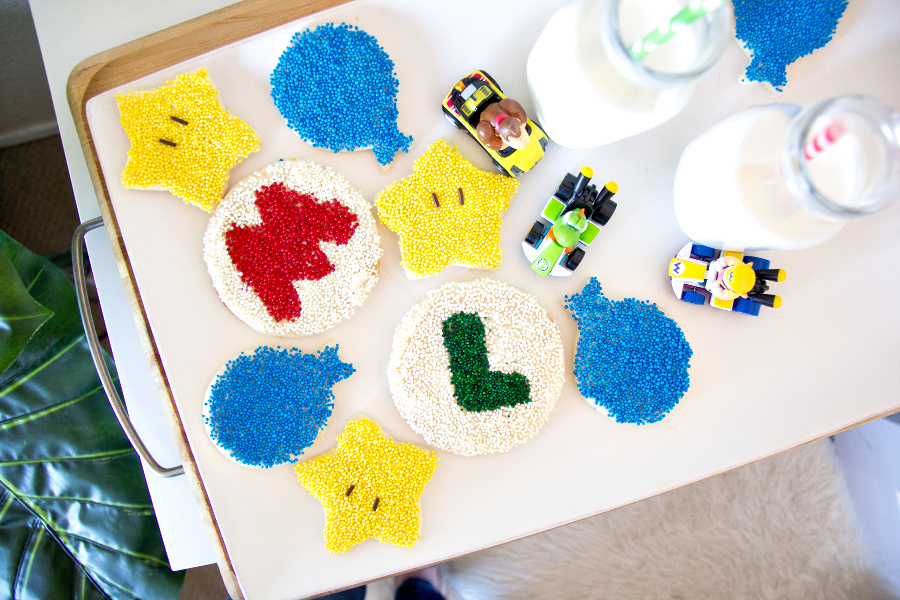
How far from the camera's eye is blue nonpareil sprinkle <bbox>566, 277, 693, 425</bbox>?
751mm

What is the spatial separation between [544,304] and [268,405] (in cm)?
43

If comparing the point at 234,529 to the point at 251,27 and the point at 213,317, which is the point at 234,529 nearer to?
the point at 213,317

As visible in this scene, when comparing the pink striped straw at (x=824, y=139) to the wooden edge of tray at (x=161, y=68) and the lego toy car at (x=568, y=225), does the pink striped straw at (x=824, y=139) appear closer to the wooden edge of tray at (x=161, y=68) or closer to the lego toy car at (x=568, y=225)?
the lego toy car at (x=568, y=225)

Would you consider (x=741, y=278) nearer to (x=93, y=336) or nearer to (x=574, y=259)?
(x=574, y=259)

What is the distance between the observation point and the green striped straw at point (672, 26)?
1.61ft

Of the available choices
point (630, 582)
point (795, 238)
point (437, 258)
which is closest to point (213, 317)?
point (437, 258)

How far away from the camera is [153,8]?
2.57ft

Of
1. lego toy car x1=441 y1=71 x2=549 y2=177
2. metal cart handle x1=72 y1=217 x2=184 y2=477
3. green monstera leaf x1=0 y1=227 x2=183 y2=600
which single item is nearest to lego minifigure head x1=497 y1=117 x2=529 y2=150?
lego toy car x1=441 y1=71 x2=549 y2=177

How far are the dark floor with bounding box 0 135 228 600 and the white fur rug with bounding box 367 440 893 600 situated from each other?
2.49 ft

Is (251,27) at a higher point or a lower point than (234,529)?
higher

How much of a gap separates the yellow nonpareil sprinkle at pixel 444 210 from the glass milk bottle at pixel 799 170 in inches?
10.8

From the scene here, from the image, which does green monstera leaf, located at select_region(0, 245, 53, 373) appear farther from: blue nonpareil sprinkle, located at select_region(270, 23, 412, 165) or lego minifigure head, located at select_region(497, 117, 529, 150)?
lego minifigure head, located at select_region(497, 117, 529, 150)

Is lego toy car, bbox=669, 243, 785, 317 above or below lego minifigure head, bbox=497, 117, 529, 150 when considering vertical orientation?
below

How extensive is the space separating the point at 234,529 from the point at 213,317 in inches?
11.9
